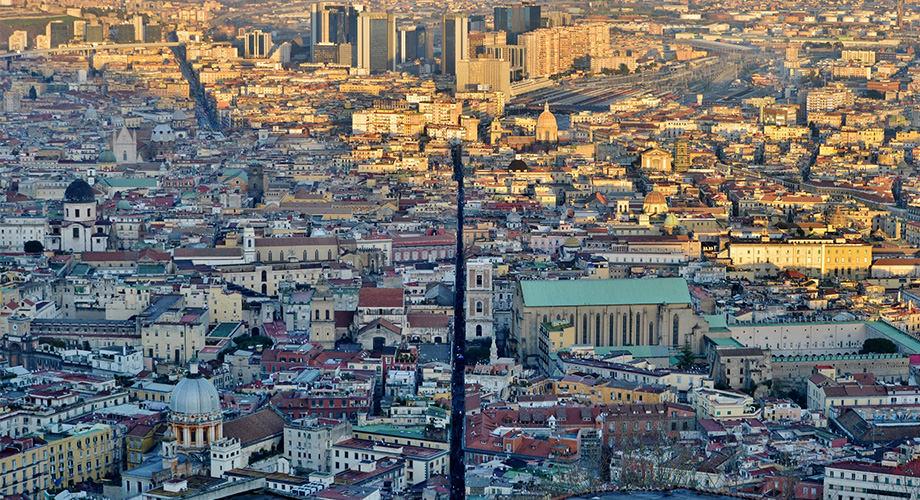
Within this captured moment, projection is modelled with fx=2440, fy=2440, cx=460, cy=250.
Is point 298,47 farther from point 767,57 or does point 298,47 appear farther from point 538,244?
point 538,244

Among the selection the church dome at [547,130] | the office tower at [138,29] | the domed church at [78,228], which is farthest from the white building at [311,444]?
the office tower at [138,29]

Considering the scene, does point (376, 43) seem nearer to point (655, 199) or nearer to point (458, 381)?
point (655, 199)

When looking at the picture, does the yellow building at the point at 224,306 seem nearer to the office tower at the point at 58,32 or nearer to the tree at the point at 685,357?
the tree at the point at 685,357

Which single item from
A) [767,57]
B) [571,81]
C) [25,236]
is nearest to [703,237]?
[25,236]

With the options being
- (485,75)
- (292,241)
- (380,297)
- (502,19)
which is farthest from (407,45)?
(380,297)

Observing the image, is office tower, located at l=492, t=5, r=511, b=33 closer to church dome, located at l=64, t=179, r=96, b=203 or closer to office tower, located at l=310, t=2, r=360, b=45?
office tower, located at l=310, t=2, r=360, b=45

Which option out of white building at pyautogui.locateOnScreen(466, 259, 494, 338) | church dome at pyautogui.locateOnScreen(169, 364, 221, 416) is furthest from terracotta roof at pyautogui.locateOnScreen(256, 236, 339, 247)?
church dome at pyautogui.locateOnScreen(169, 364, 221, 416)
